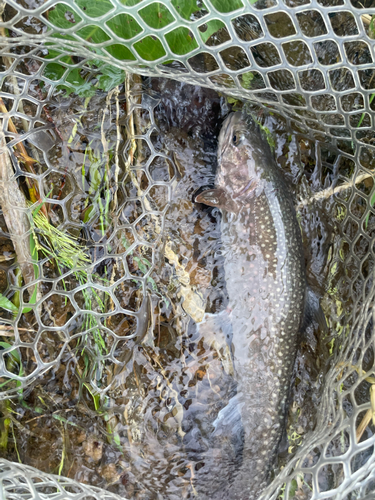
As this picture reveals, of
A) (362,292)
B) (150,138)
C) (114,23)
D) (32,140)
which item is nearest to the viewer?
(114,23)

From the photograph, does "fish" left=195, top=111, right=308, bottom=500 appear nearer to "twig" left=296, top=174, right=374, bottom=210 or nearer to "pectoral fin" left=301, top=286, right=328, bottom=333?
"pectoral fin" left=301, top=286, right=328, bottom=333

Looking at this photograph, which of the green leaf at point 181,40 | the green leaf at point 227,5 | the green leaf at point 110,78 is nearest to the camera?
the green leaf at point 227,5

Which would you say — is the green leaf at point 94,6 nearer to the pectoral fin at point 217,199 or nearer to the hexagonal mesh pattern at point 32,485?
the pectoral fin at point 217,199

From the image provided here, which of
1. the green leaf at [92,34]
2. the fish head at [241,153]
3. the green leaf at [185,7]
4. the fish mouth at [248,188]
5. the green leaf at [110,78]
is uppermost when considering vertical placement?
the green leaf at [185,7]

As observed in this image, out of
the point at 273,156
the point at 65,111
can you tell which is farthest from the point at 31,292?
the point at 273,156

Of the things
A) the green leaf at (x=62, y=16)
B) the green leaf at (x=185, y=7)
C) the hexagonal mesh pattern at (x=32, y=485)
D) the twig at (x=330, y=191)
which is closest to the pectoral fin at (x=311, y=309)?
the twig at (x=330, y=191)

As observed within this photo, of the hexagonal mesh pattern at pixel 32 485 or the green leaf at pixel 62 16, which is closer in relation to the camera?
the hexagonal mesh pattern at pixel 32 485

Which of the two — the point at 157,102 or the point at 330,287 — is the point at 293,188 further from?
the point at 157,102
